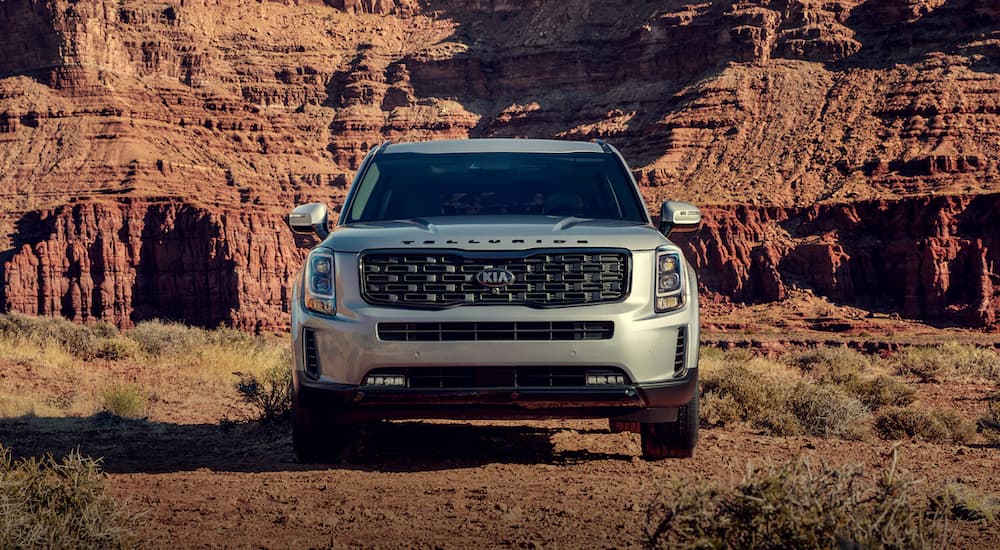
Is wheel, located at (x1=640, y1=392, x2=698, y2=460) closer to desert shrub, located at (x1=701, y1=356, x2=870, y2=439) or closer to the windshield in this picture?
the windshield

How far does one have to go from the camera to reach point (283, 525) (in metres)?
5.11

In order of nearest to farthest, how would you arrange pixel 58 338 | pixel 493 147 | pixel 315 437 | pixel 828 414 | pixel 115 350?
pixel 315 437 → pixel 493 147 → pixel 828 414 → pixel 115 350 → pixel 58 338

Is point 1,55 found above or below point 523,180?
above

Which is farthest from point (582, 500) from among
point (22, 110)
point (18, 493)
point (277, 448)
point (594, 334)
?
point (22, 110)

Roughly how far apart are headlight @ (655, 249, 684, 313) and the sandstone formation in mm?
55720

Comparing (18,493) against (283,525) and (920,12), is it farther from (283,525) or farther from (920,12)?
(920,12)

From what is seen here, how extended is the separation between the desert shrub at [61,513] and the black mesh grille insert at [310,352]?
1.67m

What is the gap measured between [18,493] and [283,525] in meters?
1.14

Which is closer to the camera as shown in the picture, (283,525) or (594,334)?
(283,525)

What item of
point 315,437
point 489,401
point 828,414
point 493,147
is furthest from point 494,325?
point 828,414

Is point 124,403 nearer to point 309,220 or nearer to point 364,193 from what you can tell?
point 364,193

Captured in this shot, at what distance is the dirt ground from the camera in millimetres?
4902

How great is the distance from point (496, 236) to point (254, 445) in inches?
125

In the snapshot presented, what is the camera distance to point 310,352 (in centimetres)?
640
